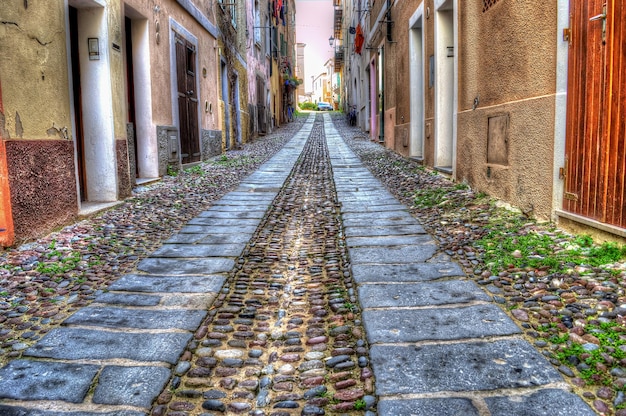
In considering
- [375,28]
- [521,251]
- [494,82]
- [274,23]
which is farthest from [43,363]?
[274,23]

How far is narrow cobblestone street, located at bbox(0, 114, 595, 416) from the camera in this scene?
186cm

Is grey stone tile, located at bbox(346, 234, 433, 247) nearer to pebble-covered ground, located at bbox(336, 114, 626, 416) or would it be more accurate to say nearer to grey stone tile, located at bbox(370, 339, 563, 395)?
pebble-covered ground, located at bbox(336, 114, 626, 416)

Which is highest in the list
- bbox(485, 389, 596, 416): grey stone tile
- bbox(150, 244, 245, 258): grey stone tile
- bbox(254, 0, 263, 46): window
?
bbox(254, 0, 263, 46): window

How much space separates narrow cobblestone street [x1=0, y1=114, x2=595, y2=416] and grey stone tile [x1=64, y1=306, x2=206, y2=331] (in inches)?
0.4

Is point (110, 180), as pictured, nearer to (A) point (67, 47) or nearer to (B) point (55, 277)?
(A) point (67, 47)

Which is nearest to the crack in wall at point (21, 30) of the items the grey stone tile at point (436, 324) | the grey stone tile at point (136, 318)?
the grey stone tile at point (136, 318)

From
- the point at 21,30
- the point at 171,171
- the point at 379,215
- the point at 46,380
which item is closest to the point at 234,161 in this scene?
the point at 171,171

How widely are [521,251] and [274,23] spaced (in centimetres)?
2460

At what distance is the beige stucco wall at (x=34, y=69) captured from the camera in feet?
12.7

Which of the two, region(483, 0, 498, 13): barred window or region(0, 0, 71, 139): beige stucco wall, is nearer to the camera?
region(0, 0, 71, 139): beige stucco wall

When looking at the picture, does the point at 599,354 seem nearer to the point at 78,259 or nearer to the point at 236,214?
the point at 78,259

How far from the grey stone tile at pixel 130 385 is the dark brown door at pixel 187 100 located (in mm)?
7275

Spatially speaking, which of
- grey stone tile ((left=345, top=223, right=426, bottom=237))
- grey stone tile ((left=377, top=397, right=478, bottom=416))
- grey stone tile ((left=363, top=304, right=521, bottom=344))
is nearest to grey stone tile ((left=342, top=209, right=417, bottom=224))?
grey stone tile ((left=345, top=223, right=426, bottom=237))

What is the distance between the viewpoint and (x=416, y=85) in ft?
31.3
